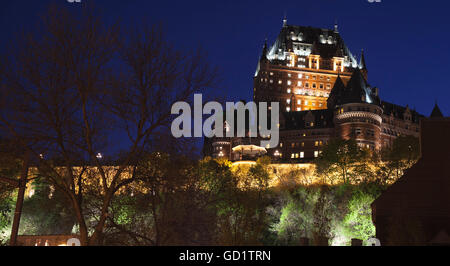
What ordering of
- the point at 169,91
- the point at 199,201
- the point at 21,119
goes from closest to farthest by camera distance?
the point at 21,119 < the point at 169,91 < the point at 199,201

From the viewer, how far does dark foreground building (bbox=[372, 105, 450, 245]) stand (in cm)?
3219

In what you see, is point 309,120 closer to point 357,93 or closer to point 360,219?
point 357,93

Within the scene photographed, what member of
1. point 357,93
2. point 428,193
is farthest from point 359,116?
point 428,193

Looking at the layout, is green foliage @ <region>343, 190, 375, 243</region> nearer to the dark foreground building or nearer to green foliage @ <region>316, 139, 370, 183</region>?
green foliage @ <region>316, 139, 370, 183</region>

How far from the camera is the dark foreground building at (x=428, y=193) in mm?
32188

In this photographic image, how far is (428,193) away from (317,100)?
13224 centimetres

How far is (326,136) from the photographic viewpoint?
4737 inches

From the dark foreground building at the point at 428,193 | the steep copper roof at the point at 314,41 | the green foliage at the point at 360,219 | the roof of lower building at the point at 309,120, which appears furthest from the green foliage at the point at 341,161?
the steep copper roof at the point at 314,41

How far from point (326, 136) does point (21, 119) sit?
109 m

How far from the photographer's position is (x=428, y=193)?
3300 cm

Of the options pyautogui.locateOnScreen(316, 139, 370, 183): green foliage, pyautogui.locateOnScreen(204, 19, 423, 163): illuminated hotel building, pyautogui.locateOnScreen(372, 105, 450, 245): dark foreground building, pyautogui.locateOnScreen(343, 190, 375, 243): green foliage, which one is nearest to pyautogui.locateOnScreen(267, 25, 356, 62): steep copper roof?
pyautogui.locateOnScreen(204, 19, 423, 163): illuminated hotel building

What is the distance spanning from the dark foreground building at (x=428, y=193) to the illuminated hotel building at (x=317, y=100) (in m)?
43.8
